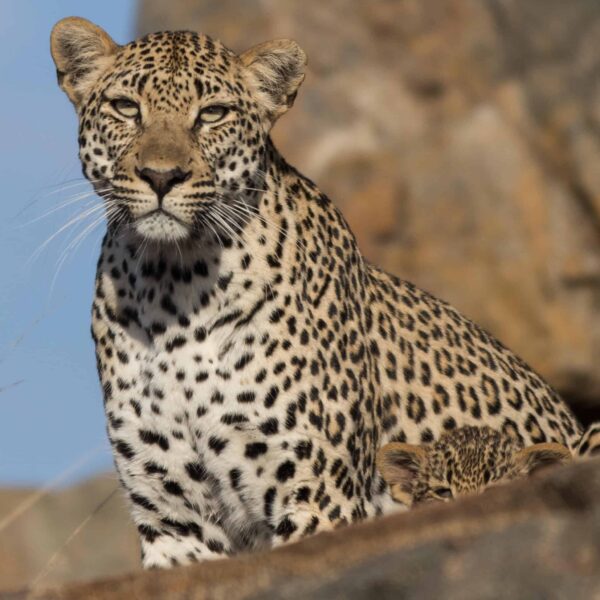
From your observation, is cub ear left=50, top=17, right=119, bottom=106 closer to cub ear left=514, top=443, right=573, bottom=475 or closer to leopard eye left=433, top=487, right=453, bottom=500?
leopard eye left=433, top=487, right=453, bottom=500

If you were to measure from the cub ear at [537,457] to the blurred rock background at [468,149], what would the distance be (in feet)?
31.1

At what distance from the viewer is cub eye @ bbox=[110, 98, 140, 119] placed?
927 centimetres

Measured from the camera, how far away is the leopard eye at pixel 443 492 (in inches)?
365

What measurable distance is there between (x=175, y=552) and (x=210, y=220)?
1.97 metres

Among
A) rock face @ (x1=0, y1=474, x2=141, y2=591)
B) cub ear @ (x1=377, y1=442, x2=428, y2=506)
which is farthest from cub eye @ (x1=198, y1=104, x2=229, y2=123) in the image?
rock face @ (x1=0, y1=474, x2=141, y2=591)

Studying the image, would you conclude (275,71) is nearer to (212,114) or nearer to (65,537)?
(212,114)

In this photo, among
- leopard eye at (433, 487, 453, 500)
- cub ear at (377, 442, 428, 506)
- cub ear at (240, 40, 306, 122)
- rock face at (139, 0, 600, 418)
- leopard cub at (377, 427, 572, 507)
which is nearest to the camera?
leopard cub at (377, 427, 572, 507)

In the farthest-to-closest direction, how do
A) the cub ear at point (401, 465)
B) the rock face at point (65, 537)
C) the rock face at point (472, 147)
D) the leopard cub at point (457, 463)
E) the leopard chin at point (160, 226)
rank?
1. the rock face at point (65, 537)
2. the rock face at point (472, 147)
3. the cub ear at point (401, 465)
4. the leopard cub at point (457, 463)
5. the leopard chin at point (160, 226)

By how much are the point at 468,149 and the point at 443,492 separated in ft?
35.6

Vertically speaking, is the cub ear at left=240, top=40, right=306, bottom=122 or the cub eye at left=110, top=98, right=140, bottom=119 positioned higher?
the cub ear at left=240, top=40, right=306, bottom=122

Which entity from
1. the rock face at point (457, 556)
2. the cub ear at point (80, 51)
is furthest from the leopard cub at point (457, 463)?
the rock face at point (457, 556)

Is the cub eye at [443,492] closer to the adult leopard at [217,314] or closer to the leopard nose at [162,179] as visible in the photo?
the adult leopard at [217,314]

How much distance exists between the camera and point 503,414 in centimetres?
1062

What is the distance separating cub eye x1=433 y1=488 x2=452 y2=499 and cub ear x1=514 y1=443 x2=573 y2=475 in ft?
1.31
